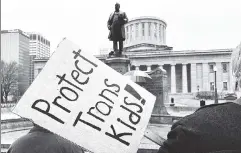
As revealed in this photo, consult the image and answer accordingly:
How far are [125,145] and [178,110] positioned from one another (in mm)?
21401

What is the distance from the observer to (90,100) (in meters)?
1.95

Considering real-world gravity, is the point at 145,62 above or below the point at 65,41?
above

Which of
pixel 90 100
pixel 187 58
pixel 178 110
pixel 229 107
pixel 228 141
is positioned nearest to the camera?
pixel 228 141

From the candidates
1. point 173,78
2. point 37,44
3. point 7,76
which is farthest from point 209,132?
point 37,44

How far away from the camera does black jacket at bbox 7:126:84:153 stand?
1.85m

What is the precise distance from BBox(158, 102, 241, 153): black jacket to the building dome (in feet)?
233

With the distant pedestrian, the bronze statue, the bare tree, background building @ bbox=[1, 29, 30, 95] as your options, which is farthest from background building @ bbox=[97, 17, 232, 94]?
the distant pedestrian

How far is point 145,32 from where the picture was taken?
241 feet

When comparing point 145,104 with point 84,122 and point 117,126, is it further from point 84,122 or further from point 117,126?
point 84,122

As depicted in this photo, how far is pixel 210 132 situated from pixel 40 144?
1135 millimetres

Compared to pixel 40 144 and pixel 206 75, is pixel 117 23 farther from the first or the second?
pixel 206 75

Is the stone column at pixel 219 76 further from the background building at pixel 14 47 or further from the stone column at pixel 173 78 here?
the background building at pixel 14 47

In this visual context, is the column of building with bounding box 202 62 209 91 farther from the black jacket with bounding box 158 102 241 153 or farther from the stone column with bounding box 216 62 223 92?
the black jacket with bounding box 158 102 241 153

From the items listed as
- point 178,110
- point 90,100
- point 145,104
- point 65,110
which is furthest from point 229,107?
point 178,110
